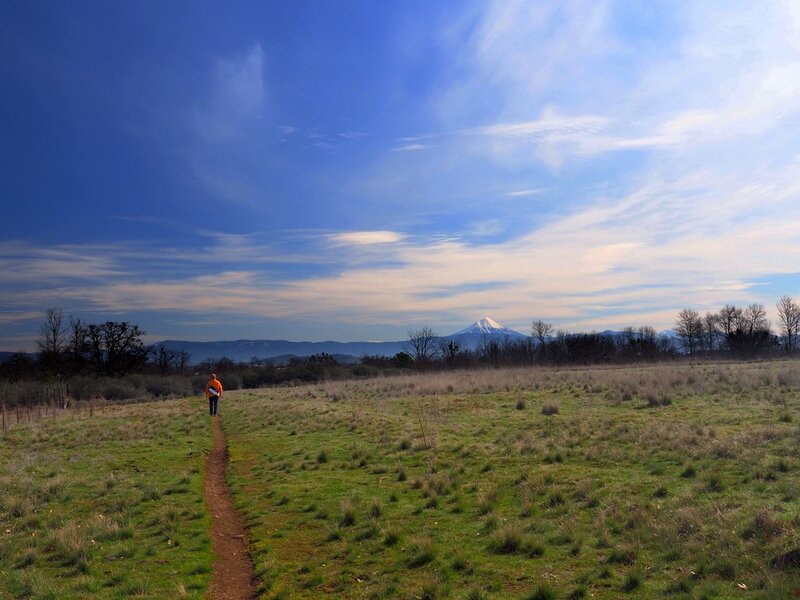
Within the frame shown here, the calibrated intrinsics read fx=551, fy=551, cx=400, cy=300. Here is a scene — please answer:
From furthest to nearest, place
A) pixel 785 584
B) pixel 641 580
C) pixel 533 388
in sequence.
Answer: pixel 533 388
pixel 641 580
pixel 785 584

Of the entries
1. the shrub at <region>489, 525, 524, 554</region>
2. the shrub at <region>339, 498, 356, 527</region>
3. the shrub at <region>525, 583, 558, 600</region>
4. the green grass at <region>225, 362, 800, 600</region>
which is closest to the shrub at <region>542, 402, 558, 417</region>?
the green grass at <region>225, 362, 800, 600</region>

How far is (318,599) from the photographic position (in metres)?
7.07

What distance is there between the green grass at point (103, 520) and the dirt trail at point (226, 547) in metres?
0.19

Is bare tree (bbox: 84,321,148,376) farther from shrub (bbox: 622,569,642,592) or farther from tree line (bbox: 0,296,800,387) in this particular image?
shrub (bbox: 622,569,642,592)

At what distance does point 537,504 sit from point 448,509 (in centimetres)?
171

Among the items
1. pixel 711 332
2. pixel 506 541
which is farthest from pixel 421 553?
A: pixel 711 332

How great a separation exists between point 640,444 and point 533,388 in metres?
21.0

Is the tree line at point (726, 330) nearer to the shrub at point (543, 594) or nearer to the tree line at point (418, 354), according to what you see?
the tree line at point (418, 354)

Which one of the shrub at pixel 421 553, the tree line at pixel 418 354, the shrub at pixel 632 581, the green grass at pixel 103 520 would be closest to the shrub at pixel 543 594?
the shrub at pixel 632 581

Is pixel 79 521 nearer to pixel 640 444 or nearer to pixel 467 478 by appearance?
pixel 467 478

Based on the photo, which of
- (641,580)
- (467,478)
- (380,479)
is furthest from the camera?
(380,479)

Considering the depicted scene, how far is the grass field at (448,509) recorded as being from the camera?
23.9 ft

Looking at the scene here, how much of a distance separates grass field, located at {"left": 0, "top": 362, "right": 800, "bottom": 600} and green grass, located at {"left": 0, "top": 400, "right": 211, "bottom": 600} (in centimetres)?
5

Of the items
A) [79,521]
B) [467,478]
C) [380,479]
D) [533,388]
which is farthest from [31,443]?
[533,388]
